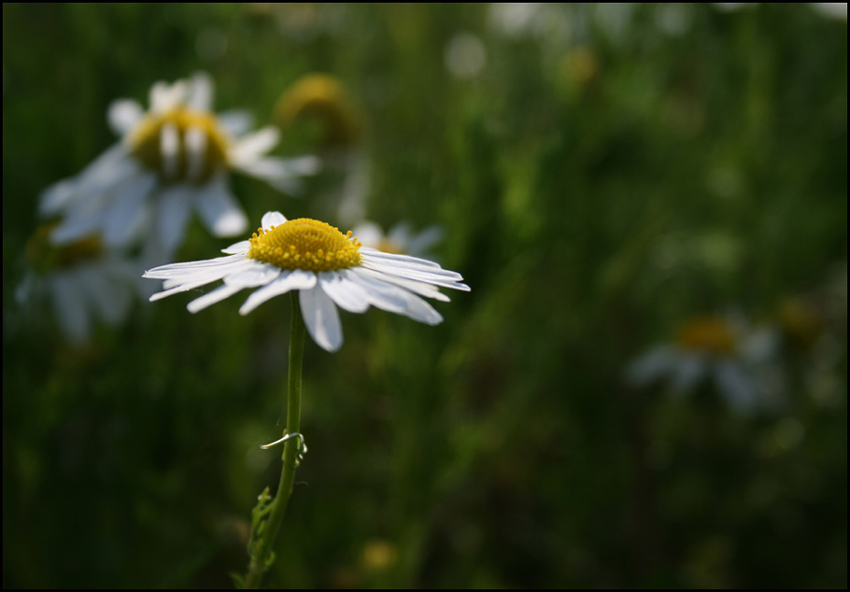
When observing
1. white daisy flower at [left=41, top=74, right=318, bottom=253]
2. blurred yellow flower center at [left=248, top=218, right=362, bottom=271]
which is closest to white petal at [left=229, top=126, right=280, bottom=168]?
white daisy flower at [left=41, top=74, right=318, bottom=253]

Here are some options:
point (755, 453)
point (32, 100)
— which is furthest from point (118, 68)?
point (755, 453)

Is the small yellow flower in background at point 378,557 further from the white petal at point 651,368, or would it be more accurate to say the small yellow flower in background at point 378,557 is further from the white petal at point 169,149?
the white petal at point 651,368

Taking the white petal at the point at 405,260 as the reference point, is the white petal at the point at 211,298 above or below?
below

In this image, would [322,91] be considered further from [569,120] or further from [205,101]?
[569,120]

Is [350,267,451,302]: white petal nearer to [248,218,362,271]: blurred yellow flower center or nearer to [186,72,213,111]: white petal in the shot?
[248,218,362,271]: blurred yellow flower center

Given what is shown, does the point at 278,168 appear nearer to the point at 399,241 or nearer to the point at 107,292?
the point at 399,241

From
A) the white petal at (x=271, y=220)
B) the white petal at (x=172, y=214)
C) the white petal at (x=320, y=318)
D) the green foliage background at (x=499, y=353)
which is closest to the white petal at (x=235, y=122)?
the green foliage background at (x=499, y=353)
